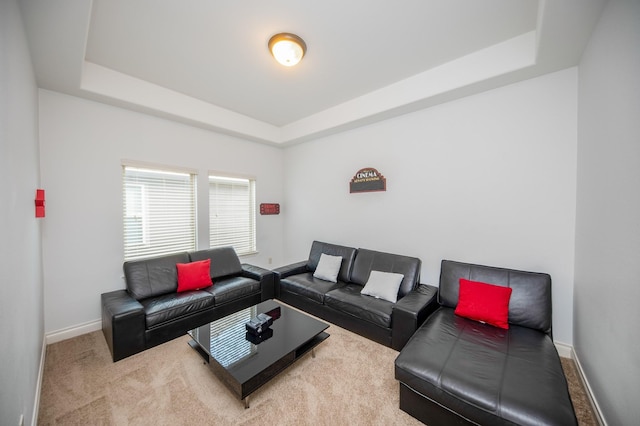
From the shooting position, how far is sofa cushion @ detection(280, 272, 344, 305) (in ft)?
10.3

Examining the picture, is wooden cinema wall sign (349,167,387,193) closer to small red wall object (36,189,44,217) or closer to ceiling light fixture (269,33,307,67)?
ceiling light fixture (269,33,307,67)

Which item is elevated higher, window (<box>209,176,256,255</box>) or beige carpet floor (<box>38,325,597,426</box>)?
window (<box>209,176,256,255</box>)

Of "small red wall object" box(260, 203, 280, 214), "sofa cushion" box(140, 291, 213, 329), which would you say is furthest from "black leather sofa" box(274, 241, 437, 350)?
"small red wall object" box(260, 203, 280, 214)

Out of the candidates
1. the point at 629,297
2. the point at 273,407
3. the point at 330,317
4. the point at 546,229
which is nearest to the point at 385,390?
the point at 273,407

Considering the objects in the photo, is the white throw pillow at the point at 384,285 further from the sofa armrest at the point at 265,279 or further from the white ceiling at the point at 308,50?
the white ceiling at the point at 308,50

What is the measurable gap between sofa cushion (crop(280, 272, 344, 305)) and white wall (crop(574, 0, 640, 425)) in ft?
7.80

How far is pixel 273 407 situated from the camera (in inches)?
69.7

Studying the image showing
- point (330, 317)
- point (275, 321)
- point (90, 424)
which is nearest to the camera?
point (90, 424)

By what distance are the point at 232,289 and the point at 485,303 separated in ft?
9.40

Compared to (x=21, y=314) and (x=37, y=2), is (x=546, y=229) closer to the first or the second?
(x=21, y=314)

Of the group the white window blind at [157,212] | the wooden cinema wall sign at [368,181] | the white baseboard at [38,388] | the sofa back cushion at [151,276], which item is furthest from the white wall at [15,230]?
the wooden cinema wall sign at [368,181]

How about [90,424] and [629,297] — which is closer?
[629,297]

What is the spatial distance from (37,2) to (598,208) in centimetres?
410

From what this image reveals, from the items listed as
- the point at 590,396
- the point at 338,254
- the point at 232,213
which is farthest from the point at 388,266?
the point at 232,213
